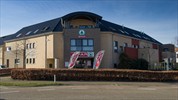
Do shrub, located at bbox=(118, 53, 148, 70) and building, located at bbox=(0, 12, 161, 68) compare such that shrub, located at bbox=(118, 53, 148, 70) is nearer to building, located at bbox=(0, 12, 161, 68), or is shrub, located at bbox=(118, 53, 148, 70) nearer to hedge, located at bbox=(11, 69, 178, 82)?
building, located at bbox=(0, 12, 161, 68)

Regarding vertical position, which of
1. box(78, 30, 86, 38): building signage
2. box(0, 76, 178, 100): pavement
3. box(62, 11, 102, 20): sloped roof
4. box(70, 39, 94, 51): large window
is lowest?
box(0, 76, 178, 100): pavement

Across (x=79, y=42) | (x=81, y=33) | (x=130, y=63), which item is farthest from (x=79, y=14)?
(x=130, y=63)

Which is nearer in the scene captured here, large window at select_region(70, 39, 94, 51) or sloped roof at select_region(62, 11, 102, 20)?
large window at select_region(70, 39, 94, 51)

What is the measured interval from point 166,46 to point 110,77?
3830cm

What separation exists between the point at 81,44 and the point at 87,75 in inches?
497

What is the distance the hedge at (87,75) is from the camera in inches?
890

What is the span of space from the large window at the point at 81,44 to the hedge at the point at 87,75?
12194 millimetres

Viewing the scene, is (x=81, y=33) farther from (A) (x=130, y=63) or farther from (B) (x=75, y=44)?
(A) (x=130, y=63)

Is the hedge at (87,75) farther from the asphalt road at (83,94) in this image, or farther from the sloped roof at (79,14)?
the sloped roof at (79,14)

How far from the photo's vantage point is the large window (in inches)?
1368

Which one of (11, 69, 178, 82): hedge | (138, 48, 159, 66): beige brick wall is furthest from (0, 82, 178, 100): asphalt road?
(138, 48, 159, 66): beige brick wall

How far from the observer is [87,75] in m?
22.7

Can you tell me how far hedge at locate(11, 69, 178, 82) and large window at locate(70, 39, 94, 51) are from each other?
1219 centimetres

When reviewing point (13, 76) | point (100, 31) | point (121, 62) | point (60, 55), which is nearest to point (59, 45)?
point (60, 55)
